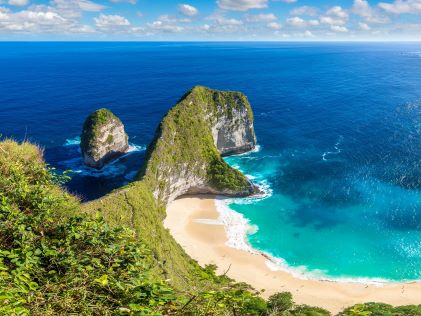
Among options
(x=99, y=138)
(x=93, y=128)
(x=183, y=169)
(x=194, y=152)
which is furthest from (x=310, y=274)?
(x=93, y=128)

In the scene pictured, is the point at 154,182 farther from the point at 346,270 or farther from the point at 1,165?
the point at 1,165

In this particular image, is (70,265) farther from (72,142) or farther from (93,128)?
(72,142)

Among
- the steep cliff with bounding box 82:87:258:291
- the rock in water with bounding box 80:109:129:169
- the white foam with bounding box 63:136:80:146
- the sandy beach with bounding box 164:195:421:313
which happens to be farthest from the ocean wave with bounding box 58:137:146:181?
the sandy beach with bounding box 164:195:421:313

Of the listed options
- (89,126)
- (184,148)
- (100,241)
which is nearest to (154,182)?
(184,148)

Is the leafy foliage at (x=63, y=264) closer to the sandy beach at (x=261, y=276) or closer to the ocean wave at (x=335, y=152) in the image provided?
the sandy beach at (x=261, y=276)

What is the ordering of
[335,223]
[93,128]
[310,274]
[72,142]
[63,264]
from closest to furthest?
[63,264] < [310,274] < [335,223] < [93,128] < [72,142]

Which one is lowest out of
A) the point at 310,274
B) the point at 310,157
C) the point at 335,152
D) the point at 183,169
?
the point at 310,274
